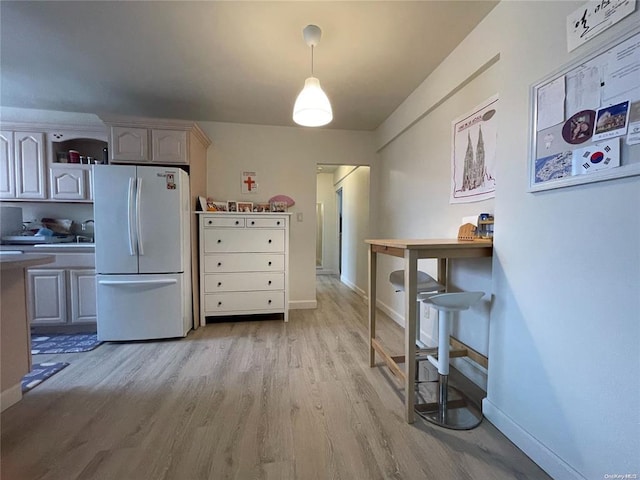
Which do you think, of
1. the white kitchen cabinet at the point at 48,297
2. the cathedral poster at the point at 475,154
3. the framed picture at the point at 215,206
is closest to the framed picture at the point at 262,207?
the framed picture at the point at 215,206

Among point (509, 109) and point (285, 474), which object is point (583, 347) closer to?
point (509, 109)

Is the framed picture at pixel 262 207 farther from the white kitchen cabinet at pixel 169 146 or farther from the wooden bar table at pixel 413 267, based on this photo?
the wooden bar table at pixel 413 267

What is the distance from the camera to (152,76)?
229 cm

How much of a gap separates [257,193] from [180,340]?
6.21ft

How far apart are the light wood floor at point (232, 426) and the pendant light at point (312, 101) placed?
5.94 ft

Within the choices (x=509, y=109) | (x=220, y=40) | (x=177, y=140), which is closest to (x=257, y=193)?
(x=177, y=140)

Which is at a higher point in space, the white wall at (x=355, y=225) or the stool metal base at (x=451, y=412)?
the white wall at (x=355, y=225)

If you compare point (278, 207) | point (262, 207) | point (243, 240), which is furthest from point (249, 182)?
point (243, 240)

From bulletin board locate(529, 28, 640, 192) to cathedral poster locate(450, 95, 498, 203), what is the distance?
0.48 m

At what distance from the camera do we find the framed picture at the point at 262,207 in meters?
3.36

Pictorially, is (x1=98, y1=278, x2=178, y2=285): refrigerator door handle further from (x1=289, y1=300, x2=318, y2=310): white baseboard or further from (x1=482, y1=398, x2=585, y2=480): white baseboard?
(x1=482, y1=398, x2=585, y2=480): white baseboard

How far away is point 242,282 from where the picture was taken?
9.75 ft

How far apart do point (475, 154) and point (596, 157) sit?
0.93m

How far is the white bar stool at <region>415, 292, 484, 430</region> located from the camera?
1433mm
